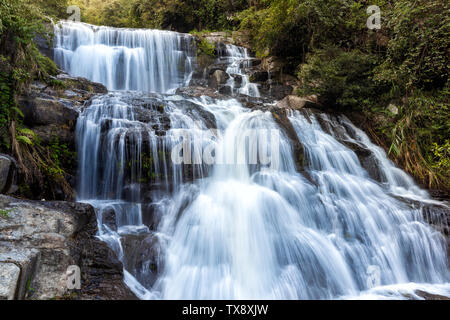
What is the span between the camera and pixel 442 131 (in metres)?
7.27

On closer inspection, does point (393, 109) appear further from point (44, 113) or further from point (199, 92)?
point (44, 113)

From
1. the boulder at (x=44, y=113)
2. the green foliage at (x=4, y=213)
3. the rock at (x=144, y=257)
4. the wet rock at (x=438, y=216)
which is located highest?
the boulder at (x=44, y=113)

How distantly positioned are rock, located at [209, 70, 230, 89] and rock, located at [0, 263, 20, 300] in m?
10.4

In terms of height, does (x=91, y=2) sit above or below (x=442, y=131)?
above

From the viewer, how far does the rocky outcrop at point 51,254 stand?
2.52 meters

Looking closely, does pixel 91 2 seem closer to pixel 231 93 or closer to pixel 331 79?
pixel 231 93

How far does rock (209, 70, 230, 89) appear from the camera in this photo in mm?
11906

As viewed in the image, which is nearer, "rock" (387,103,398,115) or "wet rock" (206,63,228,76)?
"rock" (387,103,398,115)

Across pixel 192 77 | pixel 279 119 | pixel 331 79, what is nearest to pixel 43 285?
pixel 279 119

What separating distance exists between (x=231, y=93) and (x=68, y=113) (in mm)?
7036

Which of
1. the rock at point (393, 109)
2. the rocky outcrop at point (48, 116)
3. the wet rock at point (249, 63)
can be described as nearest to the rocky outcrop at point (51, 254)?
the rocky outcrop at point (48, 116)

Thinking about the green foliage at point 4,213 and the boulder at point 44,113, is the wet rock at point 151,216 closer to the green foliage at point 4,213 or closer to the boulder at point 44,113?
the green foliage at point 4,213

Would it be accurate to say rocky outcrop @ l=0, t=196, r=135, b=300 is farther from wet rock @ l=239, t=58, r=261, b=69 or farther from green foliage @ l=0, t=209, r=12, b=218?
wet rock @ l=239, t=58, r=261, b=69

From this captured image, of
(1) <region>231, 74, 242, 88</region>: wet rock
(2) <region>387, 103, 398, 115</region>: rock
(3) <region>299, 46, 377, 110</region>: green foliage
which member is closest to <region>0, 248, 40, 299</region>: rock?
(3) <region>299, 46, 377, 110</region>: green foliage
